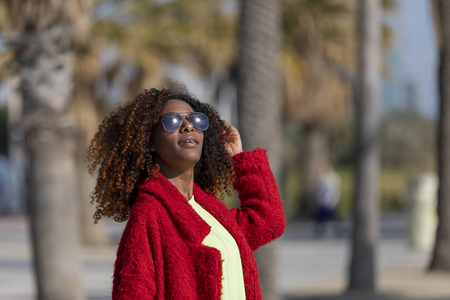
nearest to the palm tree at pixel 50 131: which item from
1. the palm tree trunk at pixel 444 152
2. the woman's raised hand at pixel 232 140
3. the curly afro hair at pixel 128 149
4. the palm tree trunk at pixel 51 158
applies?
the palm tree trunk at pixel 51 158

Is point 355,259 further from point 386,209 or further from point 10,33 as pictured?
point 386,209

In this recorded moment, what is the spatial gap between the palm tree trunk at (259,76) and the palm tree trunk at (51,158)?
5.75 ft

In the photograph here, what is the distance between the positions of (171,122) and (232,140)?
1.77 feet

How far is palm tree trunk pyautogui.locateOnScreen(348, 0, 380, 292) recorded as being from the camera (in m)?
10.7

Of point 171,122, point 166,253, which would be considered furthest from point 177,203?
point 171,122

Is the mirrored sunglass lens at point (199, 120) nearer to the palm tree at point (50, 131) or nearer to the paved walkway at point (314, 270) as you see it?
the paved walkway at point (314, 270)

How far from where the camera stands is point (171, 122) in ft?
9.96

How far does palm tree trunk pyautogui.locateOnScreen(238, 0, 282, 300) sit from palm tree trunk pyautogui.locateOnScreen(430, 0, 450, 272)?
16.1 feet

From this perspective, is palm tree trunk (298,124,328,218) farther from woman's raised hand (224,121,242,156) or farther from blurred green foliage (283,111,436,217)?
blurred green foliage (283,111,436,217)

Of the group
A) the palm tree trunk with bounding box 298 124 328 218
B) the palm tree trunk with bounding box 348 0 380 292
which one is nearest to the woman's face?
the palm tree trunk with bounding box 348 0 380 292

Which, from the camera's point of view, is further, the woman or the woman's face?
the woman's face

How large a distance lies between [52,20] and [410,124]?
53.6m

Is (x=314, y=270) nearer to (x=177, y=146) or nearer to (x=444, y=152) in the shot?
(x=444, y=152)

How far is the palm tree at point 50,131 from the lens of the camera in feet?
25.7
